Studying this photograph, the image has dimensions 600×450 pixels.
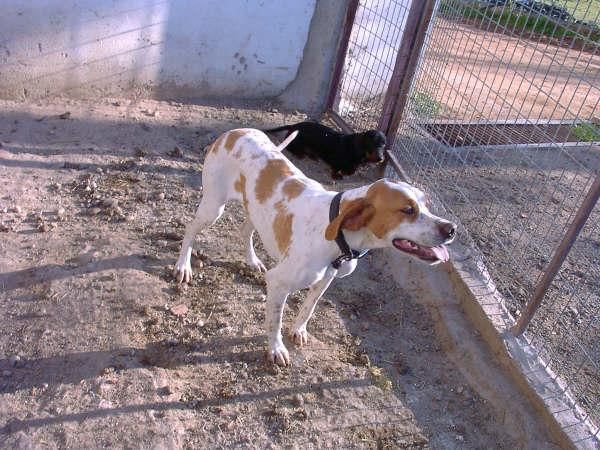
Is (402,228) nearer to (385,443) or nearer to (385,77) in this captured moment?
(385,443)

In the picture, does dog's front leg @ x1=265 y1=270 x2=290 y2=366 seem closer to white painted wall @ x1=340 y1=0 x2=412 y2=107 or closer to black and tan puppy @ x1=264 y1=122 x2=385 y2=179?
black and tan puppy @ x1=264 y1=122 x2=385 y2=179

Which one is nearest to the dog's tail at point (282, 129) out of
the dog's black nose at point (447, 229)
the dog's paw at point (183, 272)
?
the dog's paw at point (183, 272)

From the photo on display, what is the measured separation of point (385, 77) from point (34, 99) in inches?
155

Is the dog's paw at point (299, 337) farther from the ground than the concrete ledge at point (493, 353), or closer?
closer

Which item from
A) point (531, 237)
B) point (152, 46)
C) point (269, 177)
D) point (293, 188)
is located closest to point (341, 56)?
point (152, 46)

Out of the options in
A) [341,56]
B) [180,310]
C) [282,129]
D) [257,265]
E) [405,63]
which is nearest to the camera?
[180,310]

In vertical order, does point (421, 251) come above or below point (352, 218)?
below

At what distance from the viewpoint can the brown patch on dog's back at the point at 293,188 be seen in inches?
131

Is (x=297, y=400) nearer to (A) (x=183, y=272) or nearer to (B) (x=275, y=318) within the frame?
(B) (x=275, y=318)

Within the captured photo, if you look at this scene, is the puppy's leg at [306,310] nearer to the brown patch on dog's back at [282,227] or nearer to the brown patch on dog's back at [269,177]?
the brown patch on dog's back at [282,227]

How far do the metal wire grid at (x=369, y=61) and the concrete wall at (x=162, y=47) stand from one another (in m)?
0.28

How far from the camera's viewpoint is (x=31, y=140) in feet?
17.9

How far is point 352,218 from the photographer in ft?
9.32

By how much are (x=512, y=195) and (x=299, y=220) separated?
11.4 feet
